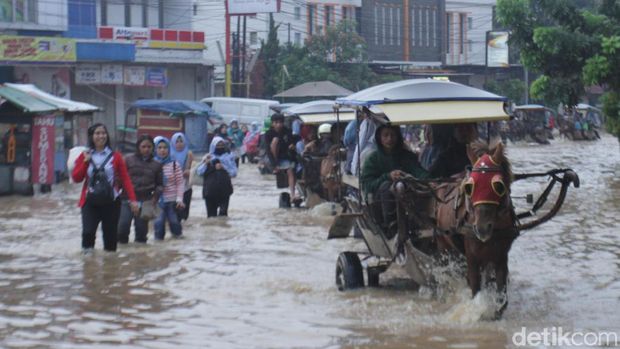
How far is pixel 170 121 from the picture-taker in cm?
4106

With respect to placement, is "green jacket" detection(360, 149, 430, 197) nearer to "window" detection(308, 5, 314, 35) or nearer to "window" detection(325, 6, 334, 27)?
"window" detection(308, 5, 314, 35)

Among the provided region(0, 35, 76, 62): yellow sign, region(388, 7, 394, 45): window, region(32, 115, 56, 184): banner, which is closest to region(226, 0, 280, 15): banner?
region(0, 35, 76, 62): yellow sign

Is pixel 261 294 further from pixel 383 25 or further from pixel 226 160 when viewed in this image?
pixel 383 25

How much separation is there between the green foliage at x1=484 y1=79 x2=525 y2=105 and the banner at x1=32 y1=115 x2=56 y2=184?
142 ft

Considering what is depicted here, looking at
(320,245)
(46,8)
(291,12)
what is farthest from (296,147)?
(291,12)

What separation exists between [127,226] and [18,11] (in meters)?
33.7

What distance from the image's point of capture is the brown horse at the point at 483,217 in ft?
27.3

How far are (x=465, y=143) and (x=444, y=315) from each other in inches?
80.7

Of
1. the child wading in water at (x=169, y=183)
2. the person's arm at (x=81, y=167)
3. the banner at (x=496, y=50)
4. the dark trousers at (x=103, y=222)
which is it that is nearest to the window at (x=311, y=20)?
the banner at (x=496, y=50)

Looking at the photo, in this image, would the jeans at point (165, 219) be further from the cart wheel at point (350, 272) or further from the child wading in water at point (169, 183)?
the cart wheel at point (350, 272)

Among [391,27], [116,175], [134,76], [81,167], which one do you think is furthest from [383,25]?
[81,167]

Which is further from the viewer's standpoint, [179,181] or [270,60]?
[270,60]

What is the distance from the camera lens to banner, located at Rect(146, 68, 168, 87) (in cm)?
4922

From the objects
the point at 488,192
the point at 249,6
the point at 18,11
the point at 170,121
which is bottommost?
the point at 488,192
